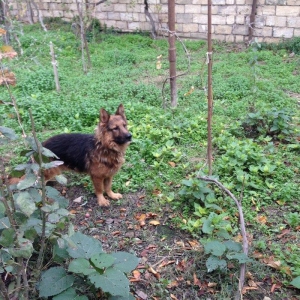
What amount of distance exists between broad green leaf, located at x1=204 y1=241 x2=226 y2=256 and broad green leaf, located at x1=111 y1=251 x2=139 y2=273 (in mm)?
692

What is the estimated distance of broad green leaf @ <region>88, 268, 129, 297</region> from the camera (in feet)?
8.36

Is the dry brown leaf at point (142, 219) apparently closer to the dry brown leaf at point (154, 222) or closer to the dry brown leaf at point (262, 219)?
the dry brown leaf at point (154, 222)

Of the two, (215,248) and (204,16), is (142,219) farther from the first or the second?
(204,16)

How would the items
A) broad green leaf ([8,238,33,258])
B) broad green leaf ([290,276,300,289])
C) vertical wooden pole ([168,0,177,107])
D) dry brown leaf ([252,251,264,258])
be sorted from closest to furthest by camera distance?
broad green leaf ([8,238,33,258]) → broad green leaf ([290,276,300,289]) → dry brown leaf ([252,251,264,258]) → vertical wooden pole ([168,0,177,107])

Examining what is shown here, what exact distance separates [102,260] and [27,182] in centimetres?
84

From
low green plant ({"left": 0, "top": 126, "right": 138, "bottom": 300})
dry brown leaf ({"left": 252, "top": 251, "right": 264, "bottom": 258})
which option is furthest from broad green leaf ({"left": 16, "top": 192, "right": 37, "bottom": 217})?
dry brown leaf ({"left": 252, "top": 251, "right": 264, "bottom": 258})

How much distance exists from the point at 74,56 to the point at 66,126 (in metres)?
4.73

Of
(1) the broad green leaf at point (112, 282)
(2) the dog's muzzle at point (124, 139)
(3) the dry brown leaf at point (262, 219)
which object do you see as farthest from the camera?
(2) the dog's muzzle at point (124, 139)

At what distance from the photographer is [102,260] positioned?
270 centimetres

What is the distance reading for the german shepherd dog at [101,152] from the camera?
425cm

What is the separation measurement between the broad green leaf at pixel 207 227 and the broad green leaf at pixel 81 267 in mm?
1304

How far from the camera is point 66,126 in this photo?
20.1ft

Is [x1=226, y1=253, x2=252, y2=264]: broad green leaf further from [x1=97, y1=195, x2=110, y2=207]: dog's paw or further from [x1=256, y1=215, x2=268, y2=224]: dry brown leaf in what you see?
[x1=97, y1=195, x2=110, y2=207]: dog's paw

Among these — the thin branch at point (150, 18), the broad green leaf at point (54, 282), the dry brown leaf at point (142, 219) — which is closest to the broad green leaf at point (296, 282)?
the dry brown leaf at point (142, 219)
